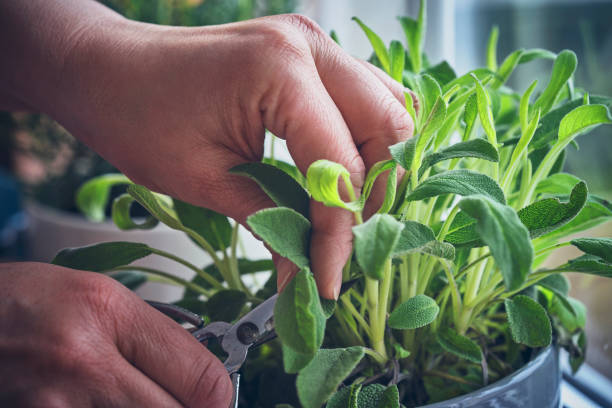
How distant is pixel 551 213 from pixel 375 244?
→ 0.13 metres

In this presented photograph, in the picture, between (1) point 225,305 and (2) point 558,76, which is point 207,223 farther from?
(2) point 558,76

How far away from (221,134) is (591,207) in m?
0.27

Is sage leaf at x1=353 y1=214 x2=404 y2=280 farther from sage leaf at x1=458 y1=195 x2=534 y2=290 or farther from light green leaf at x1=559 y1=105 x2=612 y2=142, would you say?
light green leaf at x1=559 y1=105 x2=612 y2=142

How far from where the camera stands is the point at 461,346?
320 millimetres

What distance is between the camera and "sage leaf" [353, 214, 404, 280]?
206mm

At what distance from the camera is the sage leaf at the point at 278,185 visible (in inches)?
11.7

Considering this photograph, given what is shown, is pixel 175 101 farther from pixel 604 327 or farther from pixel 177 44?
pixel 604 327

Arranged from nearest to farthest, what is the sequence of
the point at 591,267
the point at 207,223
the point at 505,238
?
the point at 505,238, the point at 591,267, the point at 207,223

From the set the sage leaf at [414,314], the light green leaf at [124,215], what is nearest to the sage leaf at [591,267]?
the sage leaf at [414,314]

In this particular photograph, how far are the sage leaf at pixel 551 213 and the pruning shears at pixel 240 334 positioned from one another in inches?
6.6

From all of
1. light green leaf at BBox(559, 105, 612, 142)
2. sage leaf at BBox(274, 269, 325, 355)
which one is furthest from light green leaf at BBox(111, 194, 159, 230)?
light green leaf at BBox(559, 105, 612, 142)

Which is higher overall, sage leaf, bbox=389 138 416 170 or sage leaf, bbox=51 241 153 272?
sage leaf, bbox=389 138 416 170

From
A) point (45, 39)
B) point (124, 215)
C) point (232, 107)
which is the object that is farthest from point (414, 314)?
point (45, 39)

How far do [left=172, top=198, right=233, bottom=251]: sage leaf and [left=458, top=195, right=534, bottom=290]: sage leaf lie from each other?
257 mm
